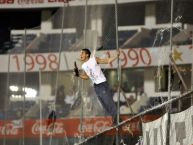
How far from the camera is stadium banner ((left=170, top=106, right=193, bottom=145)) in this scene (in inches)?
247

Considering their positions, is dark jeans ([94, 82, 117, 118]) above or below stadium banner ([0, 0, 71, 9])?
below

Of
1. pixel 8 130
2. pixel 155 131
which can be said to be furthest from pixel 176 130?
pixel 8 130

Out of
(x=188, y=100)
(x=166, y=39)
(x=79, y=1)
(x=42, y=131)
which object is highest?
(x=79, y=1)

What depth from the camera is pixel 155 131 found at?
7113 mm

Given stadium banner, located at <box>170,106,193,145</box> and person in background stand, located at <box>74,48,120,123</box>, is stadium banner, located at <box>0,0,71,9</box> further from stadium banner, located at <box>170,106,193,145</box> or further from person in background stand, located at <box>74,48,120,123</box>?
stadium banner, located at <box>170,106,193,145</box>

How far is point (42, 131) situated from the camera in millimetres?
19891

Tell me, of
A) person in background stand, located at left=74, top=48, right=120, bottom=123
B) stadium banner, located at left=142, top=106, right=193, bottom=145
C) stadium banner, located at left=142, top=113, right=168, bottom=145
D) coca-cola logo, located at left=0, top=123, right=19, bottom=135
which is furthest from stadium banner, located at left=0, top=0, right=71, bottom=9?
stadium banner, located at left=142, top=106, right=193, bottom=145

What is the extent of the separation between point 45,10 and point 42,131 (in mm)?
13115

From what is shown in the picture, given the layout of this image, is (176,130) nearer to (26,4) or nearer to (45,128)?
(45,128)

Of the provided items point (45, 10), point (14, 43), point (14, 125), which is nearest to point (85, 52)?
point (14, 125)

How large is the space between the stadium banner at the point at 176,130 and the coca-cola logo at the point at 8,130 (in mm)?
13019

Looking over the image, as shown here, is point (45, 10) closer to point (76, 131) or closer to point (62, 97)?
point (62, 97)

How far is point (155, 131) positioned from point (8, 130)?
1429 centimetres

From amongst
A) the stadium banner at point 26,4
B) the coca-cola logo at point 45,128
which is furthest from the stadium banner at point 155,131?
the stadium banner at point 26,4
